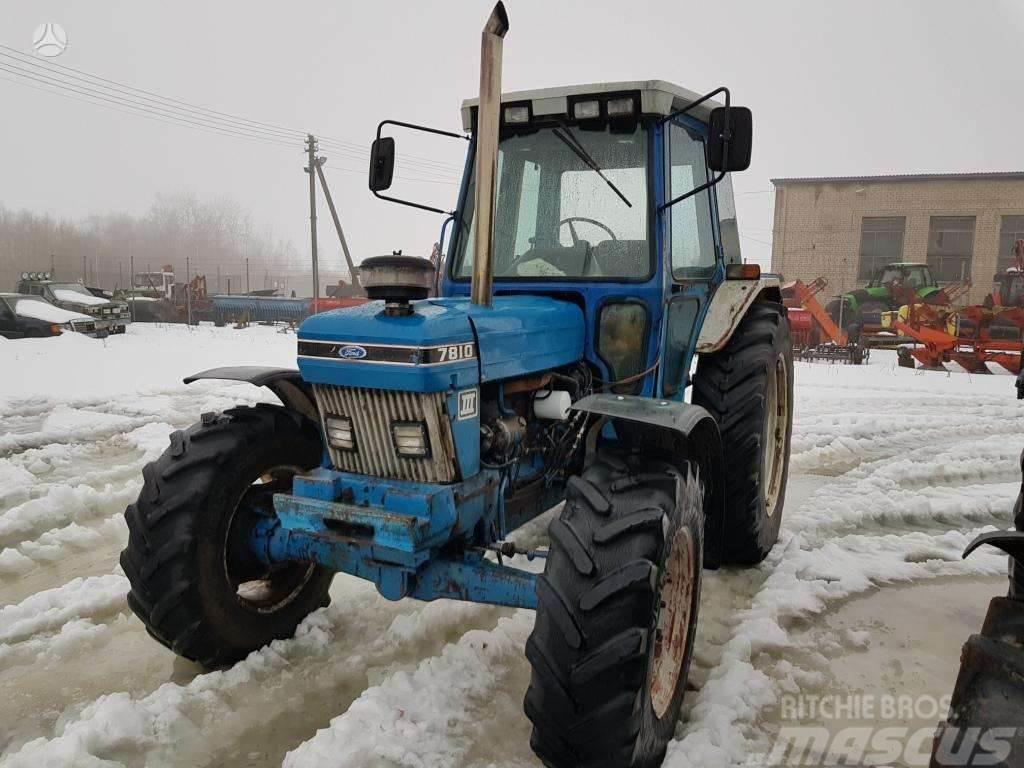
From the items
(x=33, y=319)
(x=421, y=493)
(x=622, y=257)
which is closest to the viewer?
(x=421, y=493)

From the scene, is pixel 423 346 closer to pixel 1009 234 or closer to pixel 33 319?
pixel 33 319

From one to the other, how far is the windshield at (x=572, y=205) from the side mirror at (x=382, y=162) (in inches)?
21.4

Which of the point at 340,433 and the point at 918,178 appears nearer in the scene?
the point at 340,433

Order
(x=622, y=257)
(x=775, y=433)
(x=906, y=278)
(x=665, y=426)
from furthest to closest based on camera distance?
(x=906, y=278) → (x=775, y=433) → (x=622, y=257) → (x=665, y=426)

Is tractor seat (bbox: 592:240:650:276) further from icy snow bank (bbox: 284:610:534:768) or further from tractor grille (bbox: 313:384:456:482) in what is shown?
icy snow bank (bbox: 284:610:534:768)

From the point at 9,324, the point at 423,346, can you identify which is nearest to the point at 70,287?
the point at 9,324

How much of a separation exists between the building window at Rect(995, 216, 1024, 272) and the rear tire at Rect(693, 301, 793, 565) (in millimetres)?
28112

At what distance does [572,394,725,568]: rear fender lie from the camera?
2455 mm

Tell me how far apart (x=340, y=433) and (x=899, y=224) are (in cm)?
2952

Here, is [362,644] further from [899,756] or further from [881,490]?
[881,490]

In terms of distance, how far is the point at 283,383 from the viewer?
10.2 ft

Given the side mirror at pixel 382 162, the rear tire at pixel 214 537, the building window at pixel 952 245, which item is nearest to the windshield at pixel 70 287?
the side mirror at pixel 382 162

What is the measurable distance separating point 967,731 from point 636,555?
36.2 inches

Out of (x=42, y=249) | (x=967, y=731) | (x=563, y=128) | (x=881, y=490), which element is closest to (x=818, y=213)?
(x=881, y=490)
